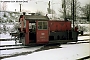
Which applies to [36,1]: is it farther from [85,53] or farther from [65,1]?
[85,53]

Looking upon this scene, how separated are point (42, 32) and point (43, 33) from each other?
1.2 inches

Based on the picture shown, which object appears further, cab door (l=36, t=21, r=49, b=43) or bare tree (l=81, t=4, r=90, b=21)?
cab door (l=36, t=21, r=49, b=43)

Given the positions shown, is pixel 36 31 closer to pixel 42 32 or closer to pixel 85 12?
pixel 42 32

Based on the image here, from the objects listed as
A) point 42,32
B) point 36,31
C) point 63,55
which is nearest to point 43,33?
point 42,32

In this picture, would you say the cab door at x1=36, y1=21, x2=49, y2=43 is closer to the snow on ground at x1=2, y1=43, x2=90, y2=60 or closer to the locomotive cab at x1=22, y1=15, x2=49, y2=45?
the locomotive cab at x1=22, y1=15, x2=49, y2=45

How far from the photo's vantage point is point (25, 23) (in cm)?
320

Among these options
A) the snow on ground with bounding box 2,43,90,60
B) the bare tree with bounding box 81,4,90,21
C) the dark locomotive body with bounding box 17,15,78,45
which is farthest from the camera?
the dark locomotive body with bounding box 17,15,78,45

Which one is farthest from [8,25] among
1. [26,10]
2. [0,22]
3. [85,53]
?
[85,53]

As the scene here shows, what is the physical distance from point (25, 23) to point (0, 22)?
41.7 inches

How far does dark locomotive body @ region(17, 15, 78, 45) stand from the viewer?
10.3 ft

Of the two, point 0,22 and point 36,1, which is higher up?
point 36,1

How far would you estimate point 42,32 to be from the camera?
327 centimetres

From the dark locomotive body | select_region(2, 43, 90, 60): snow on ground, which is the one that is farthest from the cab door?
select_region(2, 43, 90, 60): snow on ground

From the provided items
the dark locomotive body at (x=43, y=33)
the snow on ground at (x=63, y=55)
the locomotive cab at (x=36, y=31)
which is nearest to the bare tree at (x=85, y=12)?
the snow on ground at (x=63, y=55)
